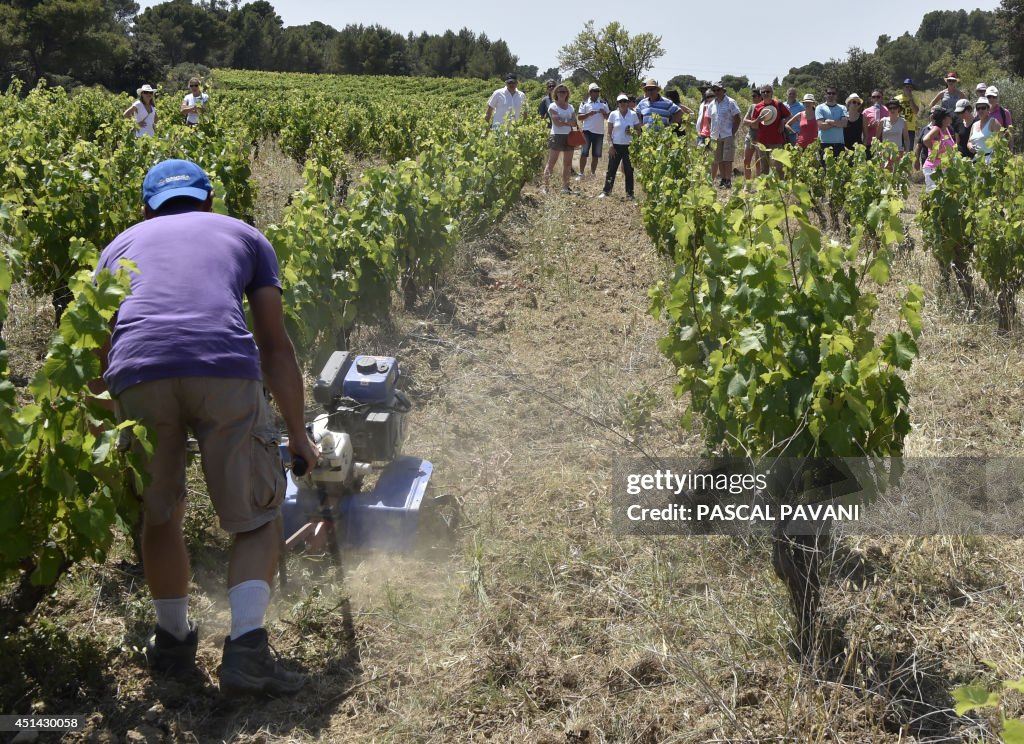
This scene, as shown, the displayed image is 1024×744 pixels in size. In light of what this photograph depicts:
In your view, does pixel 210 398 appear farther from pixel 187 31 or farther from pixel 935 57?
pixel 187 31

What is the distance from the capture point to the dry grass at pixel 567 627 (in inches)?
107

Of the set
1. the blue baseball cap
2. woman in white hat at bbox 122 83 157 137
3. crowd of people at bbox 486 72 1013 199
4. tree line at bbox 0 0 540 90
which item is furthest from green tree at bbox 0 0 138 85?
the blue baseball cap

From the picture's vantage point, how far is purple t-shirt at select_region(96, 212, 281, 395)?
266 centimetres

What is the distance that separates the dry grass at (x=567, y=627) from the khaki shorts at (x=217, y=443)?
1.69 feet

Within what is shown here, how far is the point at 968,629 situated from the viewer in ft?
10.2

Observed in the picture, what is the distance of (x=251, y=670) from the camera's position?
274cm

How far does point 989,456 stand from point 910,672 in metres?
1.87

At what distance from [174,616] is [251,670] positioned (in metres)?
0.32

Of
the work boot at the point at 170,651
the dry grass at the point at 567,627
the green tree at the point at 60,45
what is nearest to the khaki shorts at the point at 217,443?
the work boot at the point at 170,651

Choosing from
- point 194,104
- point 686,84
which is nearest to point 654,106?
point 194,104

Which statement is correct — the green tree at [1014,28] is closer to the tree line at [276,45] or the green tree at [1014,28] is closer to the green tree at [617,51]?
the green tree at [617,51]

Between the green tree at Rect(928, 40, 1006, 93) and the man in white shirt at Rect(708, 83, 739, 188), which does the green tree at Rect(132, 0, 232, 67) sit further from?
the man in white shirt at Rect(708, 83, 739, 188)

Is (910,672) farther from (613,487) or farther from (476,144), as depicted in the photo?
(476,144)

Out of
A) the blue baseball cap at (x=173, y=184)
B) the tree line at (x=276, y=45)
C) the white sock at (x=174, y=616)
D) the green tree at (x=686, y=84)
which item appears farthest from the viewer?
the tree line at (x=276, y=45)
